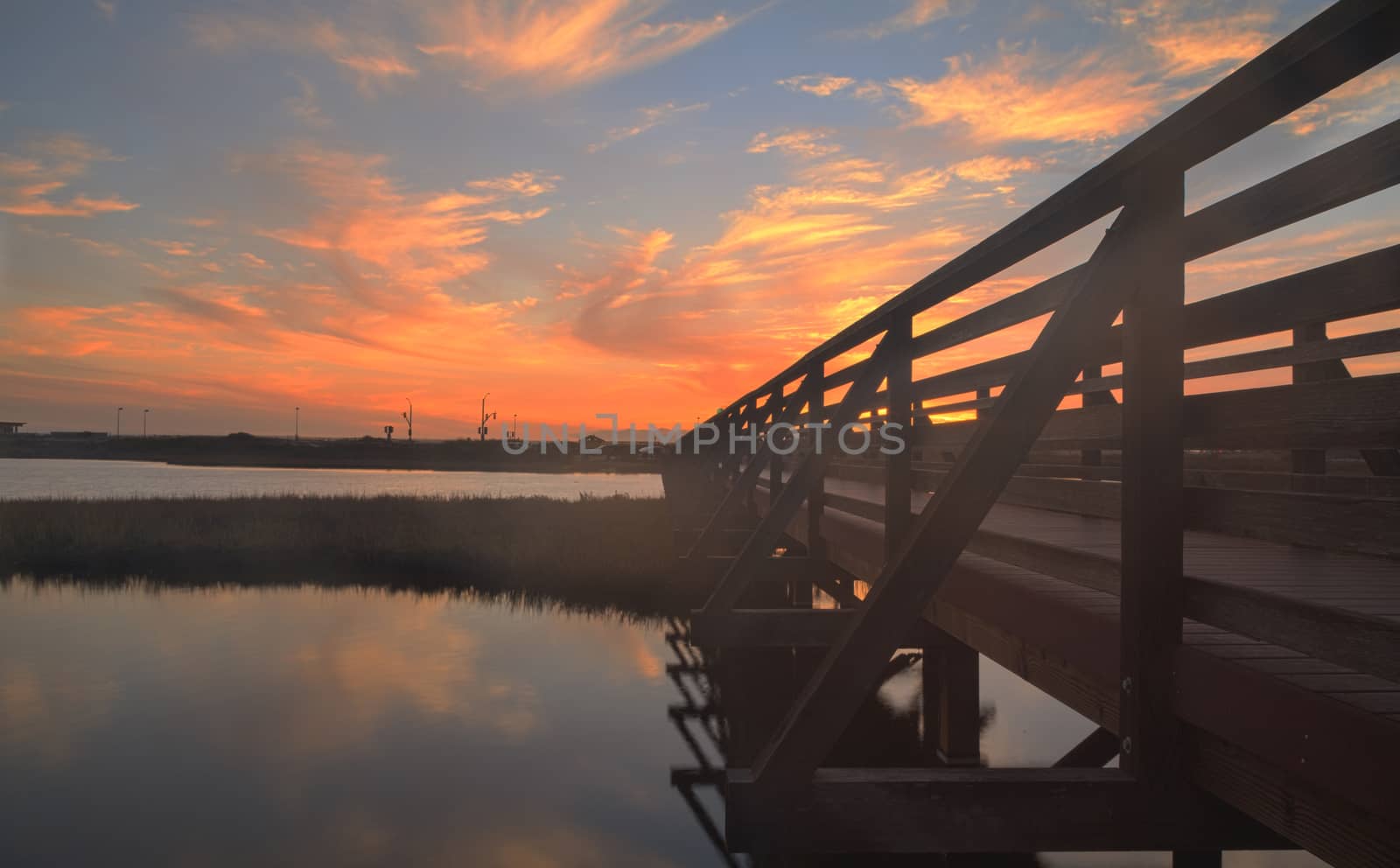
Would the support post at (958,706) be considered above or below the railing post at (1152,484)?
below

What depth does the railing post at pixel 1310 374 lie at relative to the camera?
450 centimetres

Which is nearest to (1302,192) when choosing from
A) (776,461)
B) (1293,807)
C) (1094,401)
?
(1293,807)

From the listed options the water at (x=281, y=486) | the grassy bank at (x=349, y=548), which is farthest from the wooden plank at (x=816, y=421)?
the water at (x=281, y=486)

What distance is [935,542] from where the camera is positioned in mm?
2404

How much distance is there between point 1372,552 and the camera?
5.42 ft

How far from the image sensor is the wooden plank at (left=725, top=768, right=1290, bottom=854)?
2229 mm

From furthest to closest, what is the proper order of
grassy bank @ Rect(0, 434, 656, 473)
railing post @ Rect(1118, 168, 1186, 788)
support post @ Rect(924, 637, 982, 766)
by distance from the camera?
grassy bank @ Rect(0, 434, 656, 473), support post @ Rect(924, 637, 982, 766), railing post @ Rect(1118, 168, 1186, 788)

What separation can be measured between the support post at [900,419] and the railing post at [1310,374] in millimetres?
2009

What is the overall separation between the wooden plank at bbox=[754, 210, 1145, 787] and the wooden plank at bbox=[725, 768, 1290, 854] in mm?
101

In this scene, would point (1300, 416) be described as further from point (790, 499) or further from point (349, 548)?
point (349, 548)

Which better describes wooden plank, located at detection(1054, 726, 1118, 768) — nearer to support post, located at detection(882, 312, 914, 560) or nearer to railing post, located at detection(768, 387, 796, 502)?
support post, located at detection(882, 312, 914, 560)

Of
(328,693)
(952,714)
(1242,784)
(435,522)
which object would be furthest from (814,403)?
(435,522)

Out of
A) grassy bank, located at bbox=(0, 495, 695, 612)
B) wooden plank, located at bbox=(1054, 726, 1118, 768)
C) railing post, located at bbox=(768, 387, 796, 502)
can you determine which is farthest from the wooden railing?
grassy bank, located at bbox=(0, 495, 695, 612)

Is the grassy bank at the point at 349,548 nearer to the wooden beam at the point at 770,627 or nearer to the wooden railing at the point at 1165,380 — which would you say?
the wooden beam at the point at 770,627
